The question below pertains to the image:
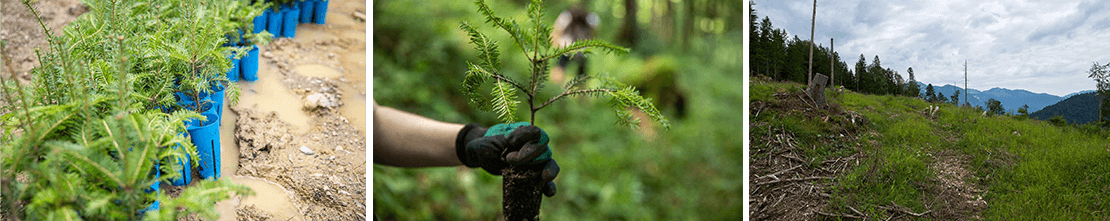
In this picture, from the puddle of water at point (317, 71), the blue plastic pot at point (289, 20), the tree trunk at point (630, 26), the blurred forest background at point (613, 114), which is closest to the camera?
the blurred forest background at point (613, 114)

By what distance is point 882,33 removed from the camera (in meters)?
2.38

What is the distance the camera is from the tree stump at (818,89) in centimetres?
255

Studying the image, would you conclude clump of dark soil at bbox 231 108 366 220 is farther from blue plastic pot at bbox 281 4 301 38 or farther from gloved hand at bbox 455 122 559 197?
blue plastic pot at bbox 281 4 301 38

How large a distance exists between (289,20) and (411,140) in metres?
3.15

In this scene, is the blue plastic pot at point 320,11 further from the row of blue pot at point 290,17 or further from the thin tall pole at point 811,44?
the thin tall pole at point 811,44

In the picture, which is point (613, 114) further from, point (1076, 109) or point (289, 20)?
point (289, 20)

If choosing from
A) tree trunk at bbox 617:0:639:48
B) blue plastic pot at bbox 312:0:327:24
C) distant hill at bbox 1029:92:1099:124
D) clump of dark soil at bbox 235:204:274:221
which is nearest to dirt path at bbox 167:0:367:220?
clump of dark soil at bbox 235:204:274:221

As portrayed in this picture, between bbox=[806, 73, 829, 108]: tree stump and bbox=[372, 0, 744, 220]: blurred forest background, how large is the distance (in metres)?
0.96

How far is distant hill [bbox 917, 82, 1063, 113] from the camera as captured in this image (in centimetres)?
236

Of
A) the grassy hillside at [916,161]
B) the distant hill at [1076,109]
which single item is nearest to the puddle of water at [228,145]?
the grassy hillside at [916,161]

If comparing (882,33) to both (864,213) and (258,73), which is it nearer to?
(864,213)

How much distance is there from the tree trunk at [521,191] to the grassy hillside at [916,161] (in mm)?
1349

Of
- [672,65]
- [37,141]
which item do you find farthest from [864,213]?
[37,141]

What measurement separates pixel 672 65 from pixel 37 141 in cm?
174
